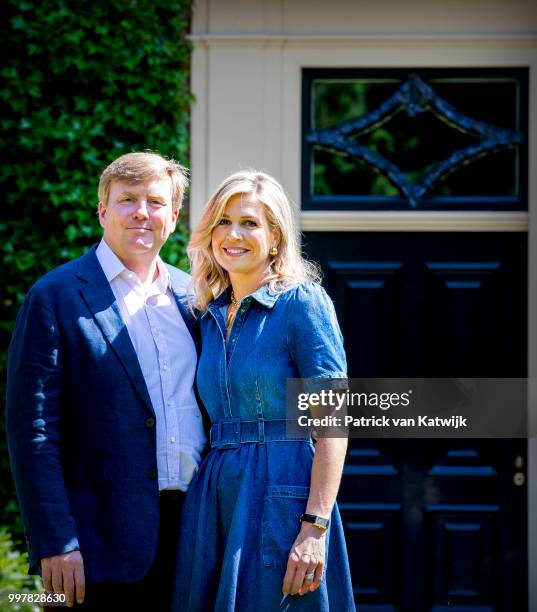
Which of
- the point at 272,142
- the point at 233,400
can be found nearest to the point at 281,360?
the point at 233,400

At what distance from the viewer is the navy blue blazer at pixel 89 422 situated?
2.72 meters

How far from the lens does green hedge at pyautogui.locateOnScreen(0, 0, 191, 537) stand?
452 cm

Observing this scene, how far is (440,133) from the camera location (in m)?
4.88

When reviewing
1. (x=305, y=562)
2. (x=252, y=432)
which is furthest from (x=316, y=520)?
(x=252, y=432)

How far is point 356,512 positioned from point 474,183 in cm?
195

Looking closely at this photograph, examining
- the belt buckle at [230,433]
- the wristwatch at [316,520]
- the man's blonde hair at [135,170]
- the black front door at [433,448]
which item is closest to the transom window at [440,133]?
the black front door at [433,448]

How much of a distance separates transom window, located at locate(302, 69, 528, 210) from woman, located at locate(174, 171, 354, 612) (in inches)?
72.0

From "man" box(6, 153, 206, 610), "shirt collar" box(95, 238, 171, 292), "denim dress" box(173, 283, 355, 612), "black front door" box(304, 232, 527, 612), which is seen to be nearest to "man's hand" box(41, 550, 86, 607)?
"man" box(6, 153, 206, 610)

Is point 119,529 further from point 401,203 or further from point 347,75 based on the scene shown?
point 347,75

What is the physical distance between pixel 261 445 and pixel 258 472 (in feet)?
0.28

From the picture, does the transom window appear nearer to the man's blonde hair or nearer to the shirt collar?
the man's blonde hair

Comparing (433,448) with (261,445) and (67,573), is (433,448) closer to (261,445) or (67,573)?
(261,445)

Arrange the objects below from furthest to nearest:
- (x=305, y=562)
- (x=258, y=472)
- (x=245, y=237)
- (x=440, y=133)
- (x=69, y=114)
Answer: (x=440, y=133)
(x=69, y=114)
(x=245, y=237)
(x=258, y=472)
(x=305, y=562)

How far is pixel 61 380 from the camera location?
2758 mm
